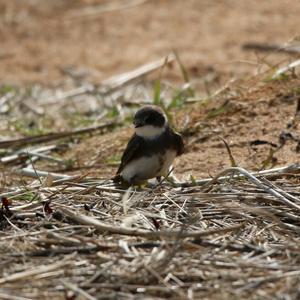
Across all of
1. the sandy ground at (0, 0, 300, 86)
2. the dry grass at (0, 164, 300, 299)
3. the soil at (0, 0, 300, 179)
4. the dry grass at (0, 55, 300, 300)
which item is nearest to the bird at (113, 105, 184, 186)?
the dry grass at (0, 55, 300, 300)

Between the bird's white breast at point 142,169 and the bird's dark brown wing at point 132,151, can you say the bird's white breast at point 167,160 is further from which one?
the bird's dark brown wing at point 132,151

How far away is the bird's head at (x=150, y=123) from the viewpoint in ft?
26.8

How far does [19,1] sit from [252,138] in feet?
34.6

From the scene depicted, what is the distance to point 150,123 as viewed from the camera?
8211 millimetres

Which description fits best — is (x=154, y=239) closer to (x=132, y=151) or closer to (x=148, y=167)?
(x=148, y=167)

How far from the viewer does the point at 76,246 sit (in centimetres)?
603

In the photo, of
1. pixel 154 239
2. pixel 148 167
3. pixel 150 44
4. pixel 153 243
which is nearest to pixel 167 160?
pixel 148 167

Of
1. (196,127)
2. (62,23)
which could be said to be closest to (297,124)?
(196,127)

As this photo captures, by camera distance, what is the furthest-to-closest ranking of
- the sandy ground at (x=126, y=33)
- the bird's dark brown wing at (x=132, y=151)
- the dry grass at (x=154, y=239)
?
the sandy ground at (x=126, y=33) → the bird's dark brown wing at (x=132, y=151) → the dry grass at (x=154, y=239)

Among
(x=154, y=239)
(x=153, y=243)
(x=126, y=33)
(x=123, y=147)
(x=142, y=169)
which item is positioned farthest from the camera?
(x=126, y=33)

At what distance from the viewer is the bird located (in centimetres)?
802

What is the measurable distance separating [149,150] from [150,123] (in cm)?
27

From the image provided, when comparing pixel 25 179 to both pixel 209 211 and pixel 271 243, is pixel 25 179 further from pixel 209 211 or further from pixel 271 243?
pixel 271 243

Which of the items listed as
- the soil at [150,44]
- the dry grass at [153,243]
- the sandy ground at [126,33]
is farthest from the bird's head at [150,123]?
the sandy ground at [126,33]
